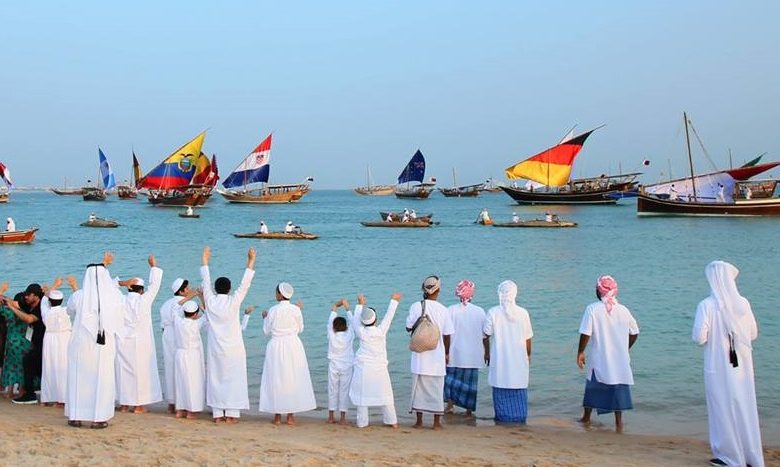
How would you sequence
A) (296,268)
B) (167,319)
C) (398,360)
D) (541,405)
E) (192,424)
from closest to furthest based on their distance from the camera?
1. (192,424)
2. (167,319)
3. (541,405)
4. (398,360)
5. (296,268)

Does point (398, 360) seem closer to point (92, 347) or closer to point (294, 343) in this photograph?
point (294, 343)

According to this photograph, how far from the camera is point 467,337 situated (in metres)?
7.21

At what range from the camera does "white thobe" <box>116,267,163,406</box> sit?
6.89 meters

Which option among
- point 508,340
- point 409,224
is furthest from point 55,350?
point 409,224

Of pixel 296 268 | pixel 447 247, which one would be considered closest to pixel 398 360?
pixel 296 268

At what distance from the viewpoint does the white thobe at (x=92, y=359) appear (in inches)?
235

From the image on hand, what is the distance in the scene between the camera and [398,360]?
1080 cm

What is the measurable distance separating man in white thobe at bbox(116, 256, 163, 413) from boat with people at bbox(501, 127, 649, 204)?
64.6 m

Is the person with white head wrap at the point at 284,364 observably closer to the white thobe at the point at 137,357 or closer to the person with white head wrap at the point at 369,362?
the person with white head wrap at the point at 369,362

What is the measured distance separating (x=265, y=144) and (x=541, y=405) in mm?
Result: 70831

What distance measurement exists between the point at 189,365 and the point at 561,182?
221ft

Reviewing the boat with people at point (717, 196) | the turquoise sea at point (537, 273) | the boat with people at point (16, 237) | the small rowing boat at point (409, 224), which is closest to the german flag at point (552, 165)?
the boat with people at point (717, 196)

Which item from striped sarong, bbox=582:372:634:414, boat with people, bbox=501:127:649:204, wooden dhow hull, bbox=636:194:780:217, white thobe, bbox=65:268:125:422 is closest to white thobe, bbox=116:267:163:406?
white thobe, bbox=65:268:125:422

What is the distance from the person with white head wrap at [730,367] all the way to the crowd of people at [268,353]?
1171 mm
